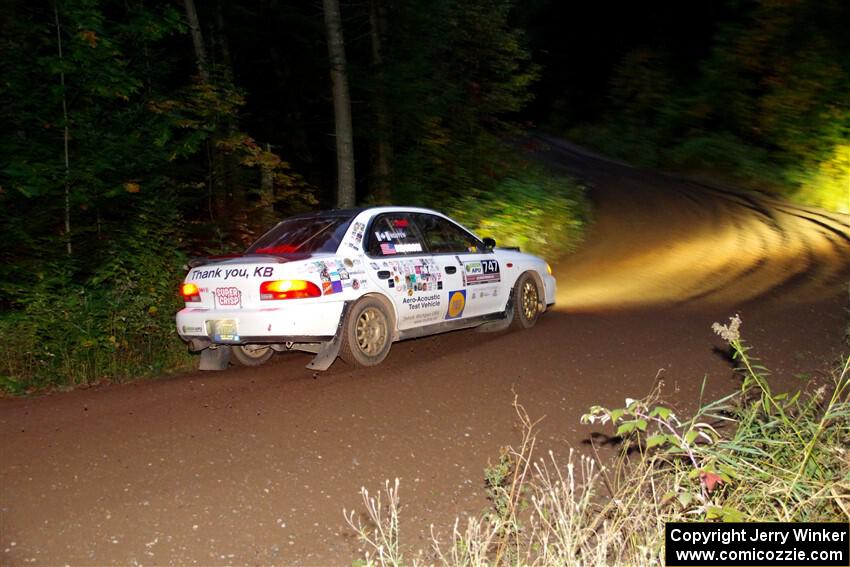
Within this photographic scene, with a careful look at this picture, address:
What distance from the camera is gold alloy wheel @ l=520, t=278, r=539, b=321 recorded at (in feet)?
32.4

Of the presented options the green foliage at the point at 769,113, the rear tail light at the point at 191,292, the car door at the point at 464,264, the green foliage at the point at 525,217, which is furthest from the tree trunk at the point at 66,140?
the green foliage at the point at 769,113

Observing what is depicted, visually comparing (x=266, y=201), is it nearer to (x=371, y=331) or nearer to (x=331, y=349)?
(x=371, y=331)

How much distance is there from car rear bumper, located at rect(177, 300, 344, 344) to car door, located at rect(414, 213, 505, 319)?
183 cm

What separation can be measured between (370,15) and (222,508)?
1475cm

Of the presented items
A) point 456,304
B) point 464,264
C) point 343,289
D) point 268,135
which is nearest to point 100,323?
point 343,289

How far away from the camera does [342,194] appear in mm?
14836

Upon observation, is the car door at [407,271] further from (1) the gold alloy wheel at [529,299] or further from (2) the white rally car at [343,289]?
(1) the gold alloy wheel at [529,299]

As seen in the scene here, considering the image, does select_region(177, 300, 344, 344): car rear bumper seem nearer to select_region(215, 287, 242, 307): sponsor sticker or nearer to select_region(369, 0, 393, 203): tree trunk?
select_region(215, 287, 242, 307): sponsor sticker

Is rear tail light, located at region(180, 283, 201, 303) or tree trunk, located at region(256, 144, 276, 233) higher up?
tree trunk, located at region(256, 144, 276, 233)

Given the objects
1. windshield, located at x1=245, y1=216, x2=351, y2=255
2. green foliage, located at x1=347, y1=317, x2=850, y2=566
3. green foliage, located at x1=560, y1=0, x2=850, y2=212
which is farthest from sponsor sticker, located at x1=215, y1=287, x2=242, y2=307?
green foliage, located at x1=560, y1=0, x2=850, y2=212

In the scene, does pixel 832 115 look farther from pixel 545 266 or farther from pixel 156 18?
pixel 156 18

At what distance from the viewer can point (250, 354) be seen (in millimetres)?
8352

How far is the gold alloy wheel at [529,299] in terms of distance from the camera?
32.4 feet

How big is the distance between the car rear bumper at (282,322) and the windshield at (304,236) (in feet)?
2.41
